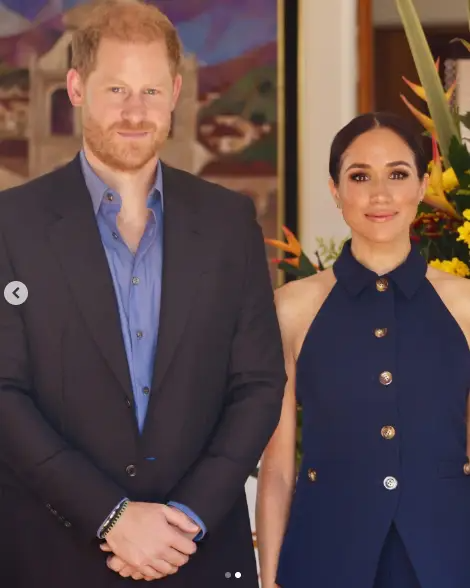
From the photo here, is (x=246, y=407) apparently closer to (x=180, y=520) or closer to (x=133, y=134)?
(x=180, y=520)

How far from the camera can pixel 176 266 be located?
1.21 m

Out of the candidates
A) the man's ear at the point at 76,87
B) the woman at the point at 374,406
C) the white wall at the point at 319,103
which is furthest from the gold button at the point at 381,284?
the white wall at the point at 319,103

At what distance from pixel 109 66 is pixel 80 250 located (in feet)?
0.77

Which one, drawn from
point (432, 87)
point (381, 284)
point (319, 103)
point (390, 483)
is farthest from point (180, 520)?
point (319, 103)

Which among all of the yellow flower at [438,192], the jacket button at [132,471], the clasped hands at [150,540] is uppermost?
the yellow flower at [438,192]

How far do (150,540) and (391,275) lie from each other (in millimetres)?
471

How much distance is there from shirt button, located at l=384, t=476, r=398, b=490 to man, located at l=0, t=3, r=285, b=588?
0.16 meters

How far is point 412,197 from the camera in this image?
1242 mm

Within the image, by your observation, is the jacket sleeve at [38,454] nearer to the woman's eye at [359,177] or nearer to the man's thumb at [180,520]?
the man's thumb at [180,520]

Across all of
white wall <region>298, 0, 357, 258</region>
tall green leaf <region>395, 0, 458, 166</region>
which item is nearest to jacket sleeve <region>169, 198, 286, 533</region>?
tall green leaf <region>395, 0, 458, 166</region>

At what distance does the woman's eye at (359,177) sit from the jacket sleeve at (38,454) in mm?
461

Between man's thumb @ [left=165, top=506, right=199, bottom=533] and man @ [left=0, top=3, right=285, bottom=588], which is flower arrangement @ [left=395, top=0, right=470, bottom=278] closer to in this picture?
man @ [left=0, top=3, right=285, bottom=588]

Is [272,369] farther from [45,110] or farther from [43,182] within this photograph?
[45,110]

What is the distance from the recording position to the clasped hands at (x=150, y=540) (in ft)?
3.68
